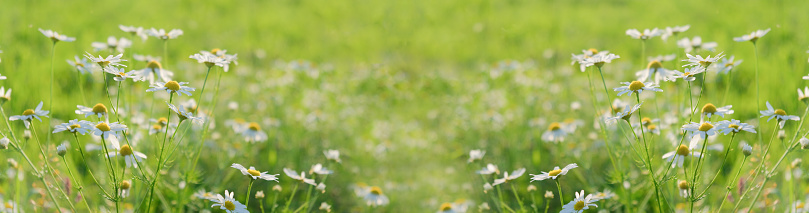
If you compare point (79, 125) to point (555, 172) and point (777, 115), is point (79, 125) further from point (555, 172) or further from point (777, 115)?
point (777, 115)

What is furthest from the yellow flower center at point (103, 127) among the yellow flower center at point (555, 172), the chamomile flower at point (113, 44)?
the yellow flower center at point (555, 172)

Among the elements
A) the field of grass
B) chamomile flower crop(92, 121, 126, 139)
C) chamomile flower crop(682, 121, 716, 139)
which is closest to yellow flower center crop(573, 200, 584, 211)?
the field of grass

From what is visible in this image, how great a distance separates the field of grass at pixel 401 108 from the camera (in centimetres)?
239

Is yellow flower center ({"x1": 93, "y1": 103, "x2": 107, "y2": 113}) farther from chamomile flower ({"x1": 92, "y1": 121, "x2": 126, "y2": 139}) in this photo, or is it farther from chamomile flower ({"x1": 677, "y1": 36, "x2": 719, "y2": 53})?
chamomile flower ({"x1": 677, "y1": 36, "x2": 719, "y2": 53})

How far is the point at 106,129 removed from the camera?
5.64 ft

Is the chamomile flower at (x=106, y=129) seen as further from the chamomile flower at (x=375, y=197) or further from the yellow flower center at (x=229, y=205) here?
the chamomile flower at (x=375, y=197)

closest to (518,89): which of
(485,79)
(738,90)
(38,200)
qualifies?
(485,79)

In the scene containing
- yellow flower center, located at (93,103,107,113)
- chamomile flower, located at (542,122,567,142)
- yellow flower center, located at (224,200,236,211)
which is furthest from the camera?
chamomile flower, located at (542,122,567,142)

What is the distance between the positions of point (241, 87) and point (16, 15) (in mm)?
1913

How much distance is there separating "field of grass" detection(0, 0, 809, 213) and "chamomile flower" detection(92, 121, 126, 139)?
0.01 m

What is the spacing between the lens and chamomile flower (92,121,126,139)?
1644 mm

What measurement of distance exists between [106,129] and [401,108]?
356cm

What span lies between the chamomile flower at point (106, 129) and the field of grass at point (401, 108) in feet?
0.04

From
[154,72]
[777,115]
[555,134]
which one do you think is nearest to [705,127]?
[777,115]
